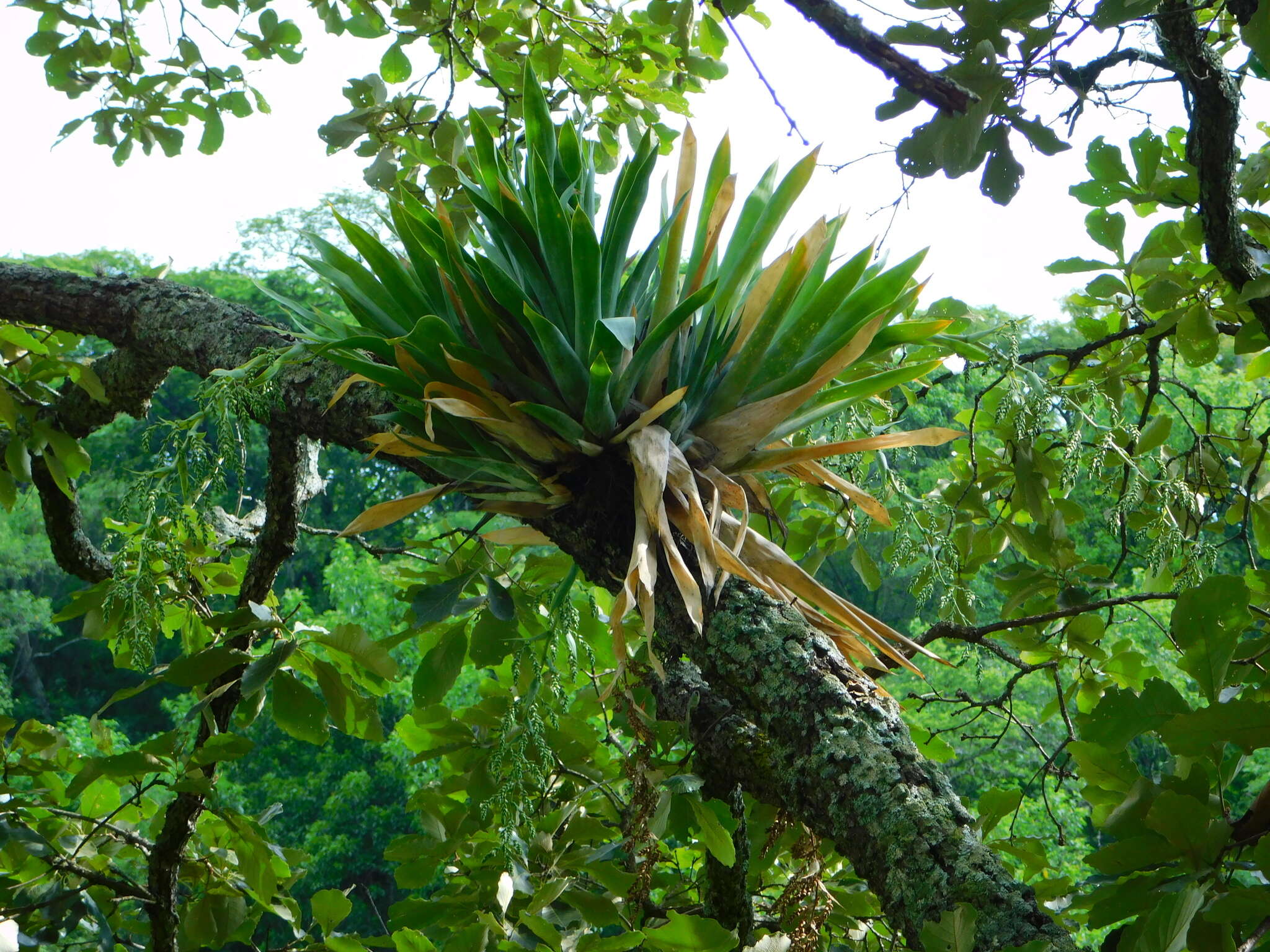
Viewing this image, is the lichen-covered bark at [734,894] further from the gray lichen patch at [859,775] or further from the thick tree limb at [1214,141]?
the thick tree limb at [1214,141]

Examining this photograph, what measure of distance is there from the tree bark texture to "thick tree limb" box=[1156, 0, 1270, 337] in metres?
1.12

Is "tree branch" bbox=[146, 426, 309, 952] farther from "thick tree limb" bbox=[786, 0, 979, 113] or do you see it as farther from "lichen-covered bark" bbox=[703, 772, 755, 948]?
"thick tree limb" bbox=[786, 0, 979, 113]

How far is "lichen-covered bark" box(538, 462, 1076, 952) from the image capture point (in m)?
0.92

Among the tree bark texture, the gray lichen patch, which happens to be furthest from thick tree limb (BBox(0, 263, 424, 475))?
the gray lichen patch

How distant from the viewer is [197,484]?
147 centimetres

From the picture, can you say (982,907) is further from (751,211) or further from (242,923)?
(242,923)

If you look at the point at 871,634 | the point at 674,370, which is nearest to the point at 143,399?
the point at 674,370

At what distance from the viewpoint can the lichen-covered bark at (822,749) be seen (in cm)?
92

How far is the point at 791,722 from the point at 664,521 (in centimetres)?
28

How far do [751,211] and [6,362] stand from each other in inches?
84.5

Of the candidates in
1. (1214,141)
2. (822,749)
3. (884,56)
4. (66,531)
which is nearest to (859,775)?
(822,749)

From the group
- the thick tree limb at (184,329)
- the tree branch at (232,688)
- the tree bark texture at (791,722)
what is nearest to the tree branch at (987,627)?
the tree bark texture at (791,722)

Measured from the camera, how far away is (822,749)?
1.08 meters

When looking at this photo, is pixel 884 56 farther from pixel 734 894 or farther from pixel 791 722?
pixel 734 894
